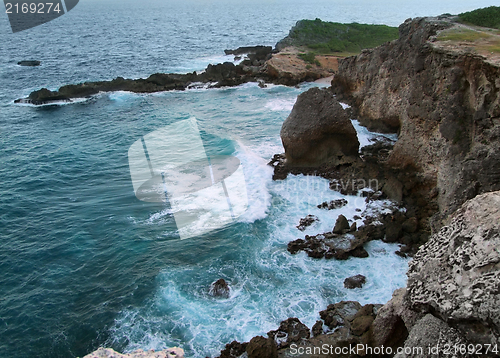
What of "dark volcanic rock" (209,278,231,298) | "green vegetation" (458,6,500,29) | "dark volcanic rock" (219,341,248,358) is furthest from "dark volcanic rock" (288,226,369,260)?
"green vegetation" (458,6,500,29)

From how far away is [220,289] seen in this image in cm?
1345

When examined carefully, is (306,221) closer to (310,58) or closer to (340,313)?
(340,313)

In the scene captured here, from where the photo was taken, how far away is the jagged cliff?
1313 centimetres

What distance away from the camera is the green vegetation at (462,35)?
17.6 m

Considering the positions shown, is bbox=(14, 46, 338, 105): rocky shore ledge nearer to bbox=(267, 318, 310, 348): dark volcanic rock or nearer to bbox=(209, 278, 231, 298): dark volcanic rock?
bbox=(209, 278, 231, 298): dark volcanic rock

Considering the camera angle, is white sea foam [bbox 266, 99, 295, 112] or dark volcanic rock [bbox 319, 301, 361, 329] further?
white sea foam [bbox 266, 99, 295, 112]

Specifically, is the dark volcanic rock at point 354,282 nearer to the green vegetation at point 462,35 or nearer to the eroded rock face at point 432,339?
the eroded rock face at point 432,339

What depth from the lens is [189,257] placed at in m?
15.7

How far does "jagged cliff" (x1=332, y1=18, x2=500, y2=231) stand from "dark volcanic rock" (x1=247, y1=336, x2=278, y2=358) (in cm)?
733

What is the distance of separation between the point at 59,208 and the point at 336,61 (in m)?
38.0

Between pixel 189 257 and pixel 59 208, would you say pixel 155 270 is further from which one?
pixel 59 208

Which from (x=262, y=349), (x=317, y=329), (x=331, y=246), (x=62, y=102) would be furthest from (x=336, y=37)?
(x=262, y=349)

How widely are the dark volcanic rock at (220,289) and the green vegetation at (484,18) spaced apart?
767 inches

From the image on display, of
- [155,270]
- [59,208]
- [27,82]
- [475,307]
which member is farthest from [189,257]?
[27,82]
